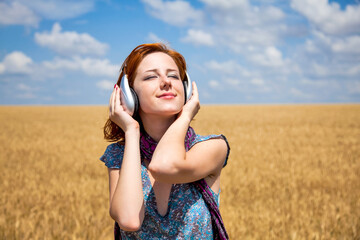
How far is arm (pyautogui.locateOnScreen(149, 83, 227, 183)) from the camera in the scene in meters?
1.44

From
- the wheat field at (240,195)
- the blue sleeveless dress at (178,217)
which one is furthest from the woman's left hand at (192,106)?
the wheat field at (240,195)

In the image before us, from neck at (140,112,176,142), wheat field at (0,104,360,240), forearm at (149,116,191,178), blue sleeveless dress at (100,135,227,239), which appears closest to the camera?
forearm at (149,116,191,178)

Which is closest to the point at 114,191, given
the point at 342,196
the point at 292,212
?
the point at 292,212

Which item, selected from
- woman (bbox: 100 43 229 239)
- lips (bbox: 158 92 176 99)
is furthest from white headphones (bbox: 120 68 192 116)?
lips (bbox: 158 92 176 99)

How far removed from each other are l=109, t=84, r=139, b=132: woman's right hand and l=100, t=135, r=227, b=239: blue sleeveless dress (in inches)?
11.5

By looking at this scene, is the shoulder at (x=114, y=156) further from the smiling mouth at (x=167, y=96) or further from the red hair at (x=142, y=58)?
the smiling mouth at (x=167, y=96)

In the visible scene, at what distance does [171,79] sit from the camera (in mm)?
1645

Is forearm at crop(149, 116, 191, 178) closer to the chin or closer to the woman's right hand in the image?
the chin

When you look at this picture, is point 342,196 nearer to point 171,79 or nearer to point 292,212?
point 292,212

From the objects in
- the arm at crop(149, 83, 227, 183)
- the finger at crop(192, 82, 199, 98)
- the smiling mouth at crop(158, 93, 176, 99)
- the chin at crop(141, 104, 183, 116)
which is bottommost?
the arm at crop(149, 83, 227, 183)

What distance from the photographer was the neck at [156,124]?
169cm

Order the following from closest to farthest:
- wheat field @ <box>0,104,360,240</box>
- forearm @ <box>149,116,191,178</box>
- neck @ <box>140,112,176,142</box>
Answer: forearm @ <box>149,116,191,178</box>, neck @ <box>140,112,176,142</box>, wheat field @ <box>0,104,360,240</box>

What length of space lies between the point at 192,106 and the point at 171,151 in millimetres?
330

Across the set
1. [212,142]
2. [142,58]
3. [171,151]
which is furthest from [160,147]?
[142,58]
